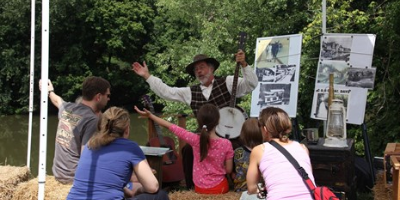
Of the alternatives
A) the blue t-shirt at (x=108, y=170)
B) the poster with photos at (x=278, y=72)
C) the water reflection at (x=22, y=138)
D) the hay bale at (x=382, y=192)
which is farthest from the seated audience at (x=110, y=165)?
the water reflection at (x=22, y=138)

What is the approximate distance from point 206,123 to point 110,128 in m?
1.23

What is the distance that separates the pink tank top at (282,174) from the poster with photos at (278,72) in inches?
116

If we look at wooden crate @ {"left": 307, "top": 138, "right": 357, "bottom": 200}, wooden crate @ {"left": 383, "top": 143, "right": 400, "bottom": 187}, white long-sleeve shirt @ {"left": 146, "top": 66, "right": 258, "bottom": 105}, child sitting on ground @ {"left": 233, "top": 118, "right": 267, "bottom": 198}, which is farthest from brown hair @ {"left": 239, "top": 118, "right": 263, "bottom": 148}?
wooden crate @ {"left": 383, "top": 143, "right": 400, "bottom": 187}

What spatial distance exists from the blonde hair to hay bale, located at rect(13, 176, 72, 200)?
113cm

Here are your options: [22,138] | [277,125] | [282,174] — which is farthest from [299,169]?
[22,138]

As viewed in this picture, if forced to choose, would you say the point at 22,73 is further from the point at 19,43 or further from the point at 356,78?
the point at 356,78

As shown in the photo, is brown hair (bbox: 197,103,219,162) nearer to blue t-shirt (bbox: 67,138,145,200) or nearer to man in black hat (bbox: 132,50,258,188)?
man in black hat (bbox: 132,50,258,188)

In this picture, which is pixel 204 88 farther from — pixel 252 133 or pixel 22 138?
pixel 22 138

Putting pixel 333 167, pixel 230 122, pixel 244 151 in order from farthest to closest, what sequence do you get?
pixel 230 122 < pixel 244 151 < pixel 333 167

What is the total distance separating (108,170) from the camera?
8.64ft

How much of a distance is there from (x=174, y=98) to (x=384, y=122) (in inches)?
164

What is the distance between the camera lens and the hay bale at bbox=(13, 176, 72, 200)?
3662 millimetres

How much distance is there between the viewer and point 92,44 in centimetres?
2642

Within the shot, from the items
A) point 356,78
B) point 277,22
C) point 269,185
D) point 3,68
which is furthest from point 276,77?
point 3,68
